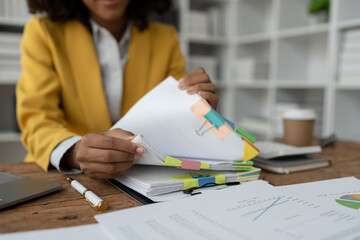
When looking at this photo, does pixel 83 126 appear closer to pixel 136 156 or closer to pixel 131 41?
pixel 131 41

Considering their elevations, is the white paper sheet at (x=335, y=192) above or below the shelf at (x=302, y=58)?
below

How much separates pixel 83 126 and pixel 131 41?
393mm

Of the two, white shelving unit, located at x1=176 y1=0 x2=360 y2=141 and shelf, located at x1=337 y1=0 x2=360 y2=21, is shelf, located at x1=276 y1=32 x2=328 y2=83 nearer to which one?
white shelving unit, located at x1=176 y1=0 x2=360 y2=141

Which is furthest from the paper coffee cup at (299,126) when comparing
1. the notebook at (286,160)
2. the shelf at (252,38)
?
the shelf at (252,38)

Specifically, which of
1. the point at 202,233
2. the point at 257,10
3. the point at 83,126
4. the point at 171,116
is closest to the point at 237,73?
the point at 257,10

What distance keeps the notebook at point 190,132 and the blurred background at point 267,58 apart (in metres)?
1.55

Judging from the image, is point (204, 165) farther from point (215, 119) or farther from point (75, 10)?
point (75, 10)

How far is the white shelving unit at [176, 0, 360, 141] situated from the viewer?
2049mm

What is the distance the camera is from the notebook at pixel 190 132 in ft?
2.22

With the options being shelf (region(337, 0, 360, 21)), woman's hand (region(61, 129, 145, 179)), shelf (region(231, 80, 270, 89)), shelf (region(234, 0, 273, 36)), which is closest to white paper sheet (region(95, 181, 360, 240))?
woman's hand (region(61, 129, 145, 179))

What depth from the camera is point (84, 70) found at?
1.12 m

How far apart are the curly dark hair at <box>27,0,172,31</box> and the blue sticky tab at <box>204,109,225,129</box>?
71 centimetres

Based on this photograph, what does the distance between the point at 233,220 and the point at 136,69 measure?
905mm

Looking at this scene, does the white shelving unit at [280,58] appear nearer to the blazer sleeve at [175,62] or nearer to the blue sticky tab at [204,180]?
the blazer sleeve at [175,62]
